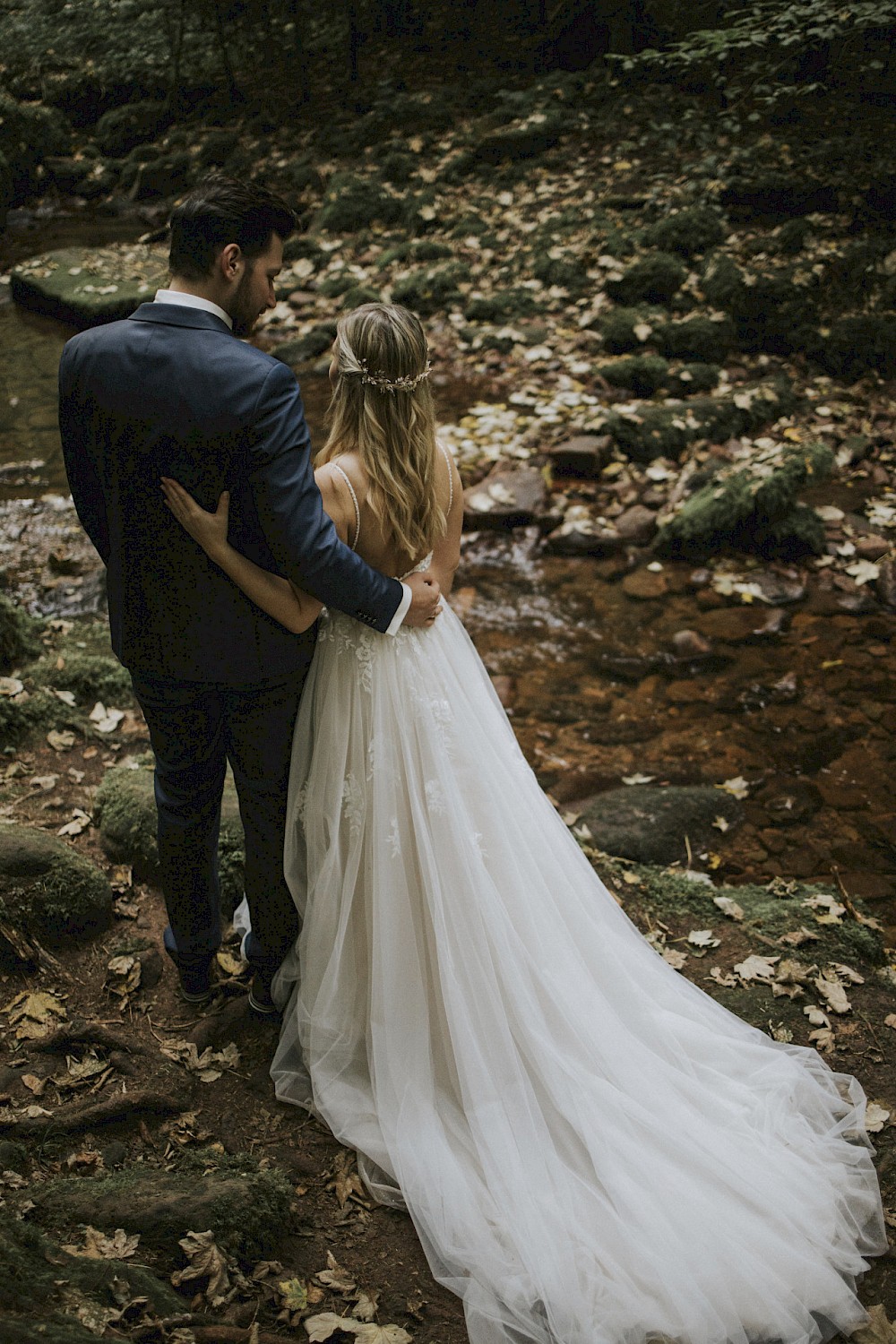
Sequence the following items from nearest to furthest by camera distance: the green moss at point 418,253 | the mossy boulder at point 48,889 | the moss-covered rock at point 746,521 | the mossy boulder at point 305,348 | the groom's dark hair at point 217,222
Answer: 1. the groom's dark hair at point 217,222
2. the mossy boulder at point 48,889
3. the moss-covered rock at point 746,521
4. the mossy boulder at point 305,348
5. the green moss at point 418,253

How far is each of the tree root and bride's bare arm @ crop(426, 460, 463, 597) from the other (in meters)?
1.69

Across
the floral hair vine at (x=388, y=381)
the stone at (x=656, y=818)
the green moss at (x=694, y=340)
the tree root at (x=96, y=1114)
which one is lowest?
the stone at (x=656, y=818)

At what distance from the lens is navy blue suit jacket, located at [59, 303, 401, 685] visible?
7.47ft

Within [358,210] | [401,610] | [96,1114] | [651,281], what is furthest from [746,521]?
[358,210]

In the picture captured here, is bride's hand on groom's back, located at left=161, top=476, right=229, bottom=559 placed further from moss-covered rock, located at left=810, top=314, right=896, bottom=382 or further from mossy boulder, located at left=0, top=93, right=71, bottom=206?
mossy boulder, located at left=0, top=93, right=71, bottom=206

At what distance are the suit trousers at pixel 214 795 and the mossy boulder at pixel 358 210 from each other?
9.97 meters

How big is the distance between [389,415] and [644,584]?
4086 millimetres

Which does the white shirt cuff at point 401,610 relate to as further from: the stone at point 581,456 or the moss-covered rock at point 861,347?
the moss-covered rock at point 861,347

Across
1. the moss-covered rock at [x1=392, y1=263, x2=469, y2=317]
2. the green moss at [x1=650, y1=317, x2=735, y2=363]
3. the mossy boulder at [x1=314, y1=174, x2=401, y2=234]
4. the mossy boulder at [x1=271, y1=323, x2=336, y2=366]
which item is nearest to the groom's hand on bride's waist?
the green moss at [x1=650, y1=317, x2=735, y2=363]

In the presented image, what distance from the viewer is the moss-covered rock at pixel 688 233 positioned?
30.6ft

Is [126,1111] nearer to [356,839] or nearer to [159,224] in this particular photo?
[356,839]

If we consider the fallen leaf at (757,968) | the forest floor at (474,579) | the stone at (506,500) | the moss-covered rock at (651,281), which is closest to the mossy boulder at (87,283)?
the forest floor at (474,579)

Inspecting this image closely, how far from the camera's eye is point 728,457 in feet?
23.7

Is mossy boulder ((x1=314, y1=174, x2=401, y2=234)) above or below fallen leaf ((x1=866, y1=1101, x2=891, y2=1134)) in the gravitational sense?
above
